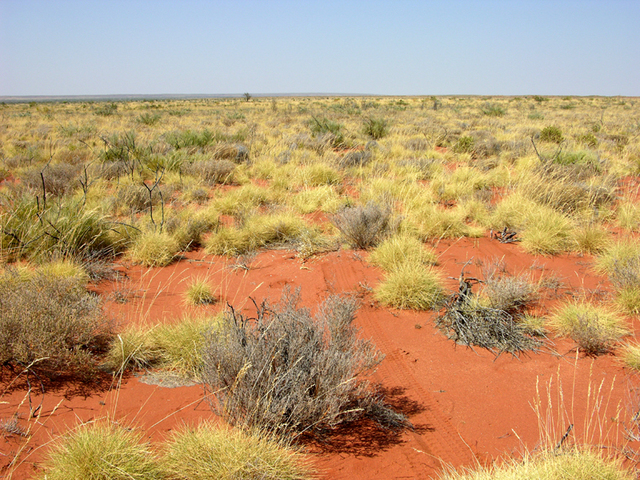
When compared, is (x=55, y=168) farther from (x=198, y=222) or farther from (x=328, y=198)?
(x=328, y=198)

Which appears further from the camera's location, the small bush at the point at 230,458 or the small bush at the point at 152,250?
the small bush at the point at 152,250

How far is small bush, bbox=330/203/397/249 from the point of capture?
5.70 m

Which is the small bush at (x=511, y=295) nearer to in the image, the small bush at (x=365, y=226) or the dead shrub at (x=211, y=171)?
the small bush at (x=365, y=226)

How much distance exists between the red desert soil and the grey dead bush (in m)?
0.16

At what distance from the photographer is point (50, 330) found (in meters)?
2.97

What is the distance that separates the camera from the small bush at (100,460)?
6.57 feet

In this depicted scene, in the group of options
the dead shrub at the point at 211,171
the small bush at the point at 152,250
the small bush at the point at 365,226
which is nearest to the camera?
the small bush at the point at 152,250

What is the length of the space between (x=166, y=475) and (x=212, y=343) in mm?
767

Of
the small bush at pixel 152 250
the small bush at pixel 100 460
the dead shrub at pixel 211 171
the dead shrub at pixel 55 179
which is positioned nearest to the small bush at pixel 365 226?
the small bush at pixel 152 250

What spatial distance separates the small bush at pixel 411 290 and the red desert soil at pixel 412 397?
0.37 ft

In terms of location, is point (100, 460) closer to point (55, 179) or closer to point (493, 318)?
point (493, 318)

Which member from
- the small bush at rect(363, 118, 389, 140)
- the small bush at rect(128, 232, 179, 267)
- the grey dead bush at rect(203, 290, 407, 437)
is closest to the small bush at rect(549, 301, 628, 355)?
the grey dead bush at rect(203, 290, 407, 437)

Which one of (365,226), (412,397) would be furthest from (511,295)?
(365,226)

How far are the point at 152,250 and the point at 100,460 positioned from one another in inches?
144
